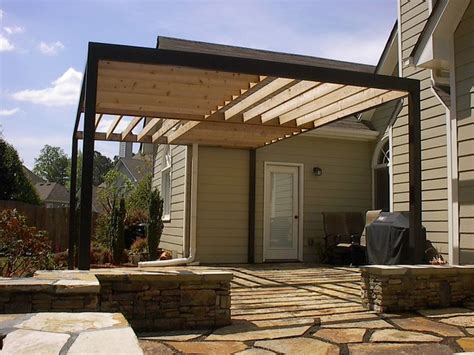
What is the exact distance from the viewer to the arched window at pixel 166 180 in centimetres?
1132

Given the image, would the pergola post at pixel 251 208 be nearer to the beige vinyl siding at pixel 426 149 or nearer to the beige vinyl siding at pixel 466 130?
the beige vinyl siding at pixel 426 149

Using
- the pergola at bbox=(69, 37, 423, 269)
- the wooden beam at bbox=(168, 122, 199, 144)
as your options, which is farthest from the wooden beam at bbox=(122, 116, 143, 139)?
the wooden beam at bbox=(168, 122, 199, 144)

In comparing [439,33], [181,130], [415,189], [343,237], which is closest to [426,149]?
[439,33]

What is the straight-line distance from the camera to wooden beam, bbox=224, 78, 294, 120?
564cm

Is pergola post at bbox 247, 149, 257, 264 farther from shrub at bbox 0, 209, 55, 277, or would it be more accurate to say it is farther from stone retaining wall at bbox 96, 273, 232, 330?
stone retaining wall at bbox 96, 273, 232, 330

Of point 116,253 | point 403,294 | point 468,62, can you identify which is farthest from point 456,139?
point 116,253

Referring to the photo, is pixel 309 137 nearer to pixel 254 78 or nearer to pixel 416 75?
pixel 416 75

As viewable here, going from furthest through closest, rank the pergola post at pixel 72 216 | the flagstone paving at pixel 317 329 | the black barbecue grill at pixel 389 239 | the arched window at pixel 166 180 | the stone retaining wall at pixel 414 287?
the arched window at pixel 166 180
the pergola post at pixel 72 216
the black barbecue grill at pixel 389 239
the stone retaining wall at pixel 414 287
the flagstone paving at pixel 317 329

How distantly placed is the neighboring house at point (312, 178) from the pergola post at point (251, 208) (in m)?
0.07

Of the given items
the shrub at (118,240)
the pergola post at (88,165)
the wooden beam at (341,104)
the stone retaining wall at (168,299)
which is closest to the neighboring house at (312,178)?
the shrub at (118,240)

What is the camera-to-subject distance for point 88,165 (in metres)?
4.36

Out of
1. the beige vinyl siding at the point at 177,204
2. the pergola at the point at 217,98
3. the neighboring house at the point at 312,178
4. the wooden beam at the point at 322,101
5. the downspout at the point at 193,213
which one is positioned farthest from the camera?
the beige vinyl siding at the point at 177,204

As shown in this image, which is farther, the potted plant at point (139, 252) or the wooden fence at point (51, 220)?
the wooden fence at point (51, 220)

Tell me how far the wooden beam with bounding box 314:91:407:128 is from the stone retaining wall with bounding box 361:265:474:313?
2.12 metres
